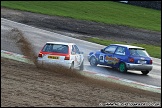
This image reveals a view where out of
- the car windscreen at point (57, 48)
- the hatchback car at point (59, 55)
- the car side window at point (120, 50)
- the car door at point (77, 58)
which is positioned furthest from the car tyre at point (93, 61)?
the car windscreen at point (57, 48)

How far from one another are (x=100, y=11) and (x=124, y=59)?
25.4 m

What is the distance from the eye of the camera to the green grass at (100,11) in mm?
41594

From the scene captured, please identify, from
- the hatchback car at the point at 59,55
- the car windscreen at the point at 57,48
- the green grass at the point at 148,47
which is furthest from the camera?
the green grass at the point at 148,47

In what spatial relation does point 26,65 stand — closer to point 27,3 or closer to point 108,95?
point 108,95

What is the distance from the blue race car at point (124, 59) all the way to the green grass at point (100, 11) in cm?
1770

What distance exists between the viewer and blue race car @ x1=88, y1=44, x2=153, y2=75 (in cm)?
2155

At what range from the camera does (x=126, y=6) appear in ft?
168

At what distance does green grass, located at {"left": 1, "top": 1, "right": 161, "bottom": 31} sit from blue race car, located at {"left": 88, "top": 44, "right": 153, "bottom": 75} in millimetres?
17699

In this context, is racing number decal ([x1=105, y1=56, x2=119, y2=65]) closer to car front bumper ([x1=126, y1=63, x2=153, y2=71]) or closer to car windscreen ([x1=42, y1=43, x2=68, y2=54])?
car front bumper ([x1=126, y1=63, x2=153, y2=71])

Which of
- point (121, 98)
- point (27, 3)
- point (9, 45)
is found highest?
point (27, 3)

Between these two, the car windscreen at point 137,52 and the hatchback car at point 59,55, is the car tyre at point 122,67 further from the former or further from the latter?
the hatchback car at point 59,55

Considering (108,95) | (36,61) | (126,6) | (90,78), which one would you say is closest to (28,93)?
(108,95)

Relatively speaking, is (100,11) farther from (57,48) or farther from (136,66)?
(57,48)

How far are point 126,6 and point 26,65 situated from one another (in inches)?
1305
